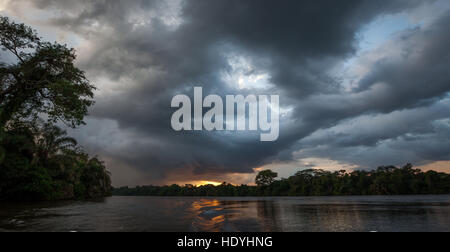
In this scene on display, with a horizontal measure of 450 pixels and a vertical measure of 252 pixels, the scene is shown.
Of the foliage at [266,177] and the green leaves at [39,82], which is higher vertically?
the green leaves at [39,82]

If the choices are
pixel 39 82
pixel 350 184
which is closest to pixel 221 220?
pixel 39 82

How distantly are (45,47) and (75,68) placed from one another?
3.33 meters

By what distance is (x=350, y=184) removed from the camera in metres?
134

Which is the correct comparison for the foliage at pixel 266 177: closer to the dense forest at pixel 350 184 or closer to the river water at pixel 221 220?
the dense forest at pixel 350 184

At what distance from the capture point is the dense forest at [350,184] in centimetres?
11212

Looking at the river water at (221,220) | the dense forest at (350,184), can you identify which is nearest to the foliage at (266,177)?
the dense forest at (350,184)

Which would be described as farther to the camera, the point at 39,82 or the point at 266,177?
the point at 266,177

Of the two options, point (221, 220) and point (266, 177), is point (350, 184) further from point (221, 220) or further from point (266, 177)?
point (221, 220)

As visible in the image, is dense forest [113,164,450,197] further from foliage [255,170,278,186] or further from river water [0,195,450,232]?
river water [0,195,450,232]
